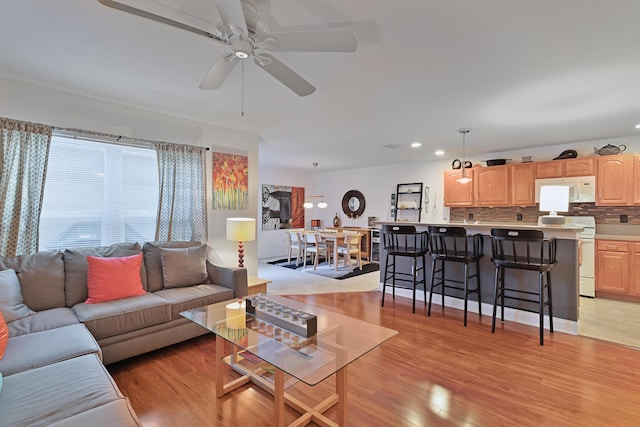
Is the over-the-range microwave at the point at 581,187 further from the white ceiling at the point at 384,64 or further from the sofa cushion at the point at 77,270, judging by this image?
the sofa cushion at the point at 77,270

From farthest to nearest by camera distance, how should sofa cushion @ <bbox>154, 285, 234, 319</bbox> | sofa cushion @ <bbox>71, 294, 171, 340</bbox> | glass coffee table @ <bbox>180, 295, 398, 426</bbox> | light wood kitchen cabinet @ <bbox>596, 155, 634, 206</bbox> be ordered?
light wood kitchen cabinet @ <bbox>596, 155, 634, 206</bbox> → sofa cushion @ <bbox>154, 285, 234, 319</bbox> → sofa cushion @ <bbox>71, 294, 171, 340</bbox> → glass coffee table @ <bbox>180, 295, 398, 426</bbox>

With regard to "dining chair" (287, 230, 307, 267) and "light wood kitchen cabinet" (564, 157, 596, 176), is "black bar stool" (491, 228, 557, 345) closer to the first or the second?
"light wood kitchen cabinet" (564, 157, 596, 176)

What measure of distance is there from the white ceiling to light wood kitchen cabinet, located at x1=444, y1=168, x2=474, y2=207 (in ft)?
5.64

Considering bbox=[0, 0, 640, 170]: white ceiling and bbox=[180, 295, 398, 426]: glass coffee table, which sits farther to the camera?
bbox=[0, 0, 640, 170]: white ceiling

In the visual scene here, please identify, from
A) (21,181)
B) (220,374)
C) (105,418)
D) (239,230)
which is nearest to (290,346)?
(220,374)

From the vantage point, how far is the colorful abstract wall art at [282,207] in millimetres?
7805

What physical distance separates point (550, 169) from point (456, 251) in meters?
2.72

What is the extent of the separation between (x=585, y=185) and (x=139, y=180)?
6.23 meters

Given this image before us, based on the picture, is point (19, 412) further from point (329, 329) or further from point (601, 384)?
point (601, 384)

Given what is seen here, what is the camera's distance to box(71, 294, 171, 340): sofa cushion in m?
2.31

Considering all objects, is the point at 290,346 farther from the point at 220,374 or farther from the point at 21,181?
the point at 21,181

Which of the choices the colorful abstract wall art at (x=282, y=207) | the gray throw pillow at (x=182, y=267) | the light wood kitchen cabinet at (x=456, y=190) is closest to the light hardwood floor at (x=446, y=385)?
the gray throw pillow at (x=182, y=267)

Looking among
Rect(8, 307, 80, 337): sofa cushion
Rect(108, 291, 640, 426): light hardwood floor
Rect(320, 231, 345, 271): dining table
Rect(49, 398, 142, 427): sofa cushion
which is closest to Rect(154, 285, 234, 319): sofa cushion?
Rect(108, 291, 640, 426): light hardwood floor

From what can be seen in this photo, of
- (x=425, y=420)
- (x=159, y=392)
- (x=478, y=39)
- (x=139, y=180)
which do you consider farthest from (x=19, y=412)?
(x=478, y=39)
